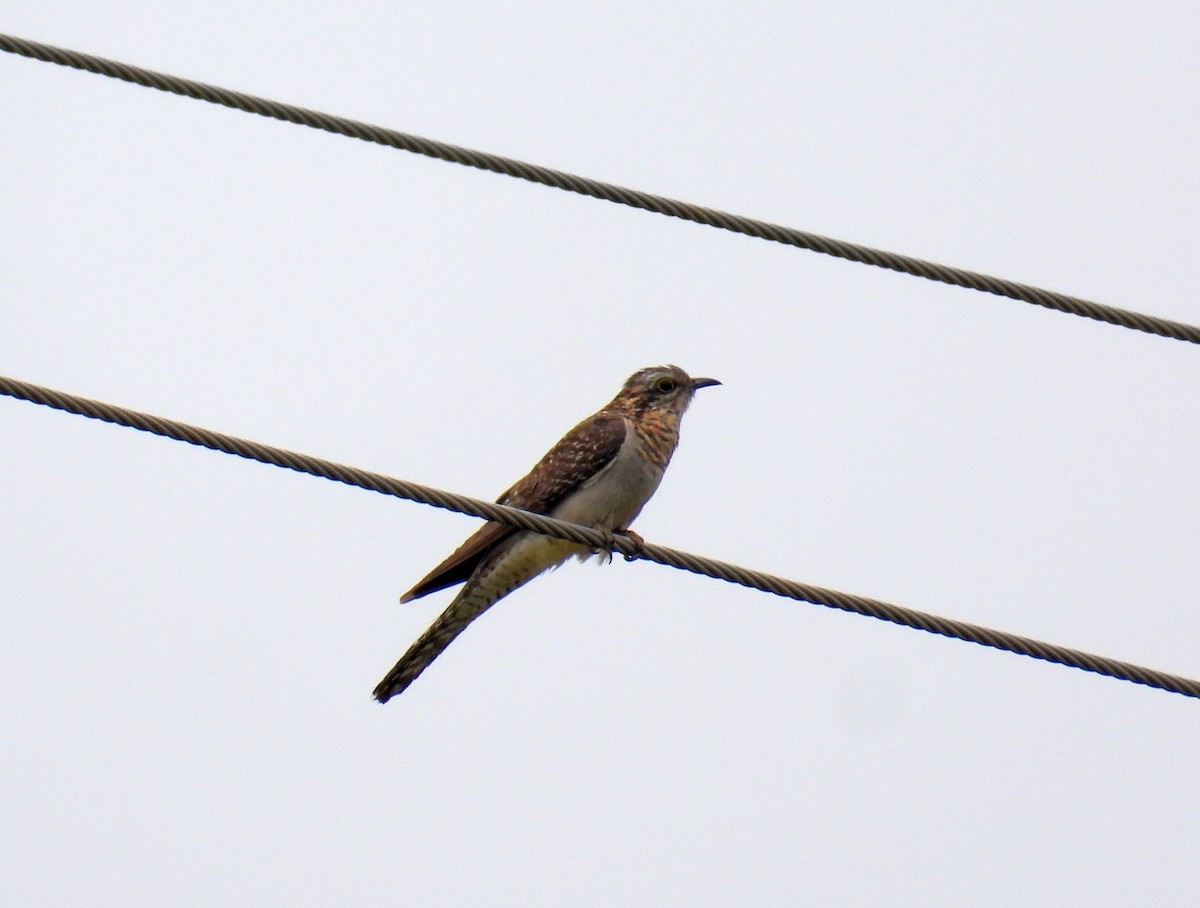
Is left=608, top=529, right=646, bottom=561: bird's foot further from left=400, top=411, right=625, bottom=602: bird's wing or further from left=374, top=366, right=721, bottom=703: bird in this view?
left=400, top=411, right=625, bottom=602: bird's wing

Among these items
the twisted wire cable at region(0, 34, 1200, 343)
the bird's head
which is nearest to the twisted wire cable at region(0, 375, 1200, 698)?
the twisted wire cable at region(0, 34, 1200, 343)

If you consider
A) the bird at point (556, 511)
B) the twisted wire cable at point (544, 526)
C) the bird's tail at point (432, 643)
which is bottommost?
the bird's tail at point (432, 643)

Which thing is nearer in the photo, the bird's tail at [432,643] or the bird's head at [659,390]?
the bird's tail at [432,643]

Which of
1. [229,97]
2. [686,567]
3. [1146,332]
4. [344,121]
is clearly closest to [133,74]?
[229,97]

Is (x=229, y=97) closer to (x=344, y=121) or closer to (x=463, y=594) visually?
(x=344, y=121)

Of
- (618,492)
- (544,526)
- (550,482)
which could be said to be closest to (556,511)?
(550,482)

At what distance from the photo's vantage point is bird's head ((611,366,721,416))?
837 cm

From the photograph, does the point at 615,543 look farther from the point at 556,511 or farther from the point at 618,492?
the point at 556,511

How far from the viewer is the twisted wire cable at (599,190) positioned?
473 centimetres

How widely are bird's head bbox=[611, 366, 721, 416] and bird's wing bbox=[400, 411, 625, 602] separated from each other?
0.19 metres

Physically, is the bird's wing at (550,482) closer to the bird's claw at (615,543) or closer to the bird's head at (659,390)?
the bird's head at (659,390)

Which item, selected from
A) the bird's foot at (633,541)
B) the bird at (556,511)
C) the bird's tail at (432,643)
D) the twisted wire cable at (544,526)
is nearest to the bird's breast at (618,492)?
the bird at (556,511)

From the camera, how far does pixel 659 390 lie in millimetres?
8430

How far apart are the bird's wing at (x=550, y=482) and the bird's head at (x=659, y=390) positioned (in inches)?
7.3
